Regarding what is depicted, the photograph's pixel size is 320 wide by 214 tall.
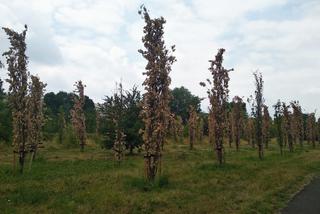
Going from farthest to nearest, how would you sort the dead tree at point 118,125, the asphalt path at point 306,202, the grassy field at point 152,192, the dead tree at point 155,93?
the dead tree at point 118,125
the dead tree at point 155,93
the asphalt path at point 306,202
the grassy field at point 152,192

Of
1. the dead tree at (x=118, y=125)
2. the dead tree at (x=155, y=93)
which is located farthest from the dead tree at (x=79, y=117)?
the dead tree at (x=155, y=93)

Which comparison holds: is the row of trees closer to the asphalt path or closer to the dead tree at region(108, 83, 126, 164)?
the dead tree at region(108, 83, 126, 164)

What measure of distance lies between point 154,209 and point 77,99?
3553 cm

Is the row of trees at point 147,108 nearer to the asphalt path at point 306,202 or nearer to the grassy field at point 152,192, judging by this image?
the grassy field at point 152,192

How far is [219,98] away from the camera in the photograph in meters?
31.2

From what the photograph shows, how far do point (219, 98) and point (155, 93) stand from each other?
11.5 metres

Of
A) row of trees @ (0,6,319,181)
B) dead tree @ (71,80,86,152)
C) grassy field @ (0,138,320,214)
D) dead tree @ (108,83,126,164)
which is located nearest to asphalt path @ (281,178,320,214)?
grassy field @ (0,138,320,214)

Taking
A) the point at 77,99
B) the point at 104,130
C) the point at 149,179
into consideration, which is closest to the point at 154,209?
the point at 149,179

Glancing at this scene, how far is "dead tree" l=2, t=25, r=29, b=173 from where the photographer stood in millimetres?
25781

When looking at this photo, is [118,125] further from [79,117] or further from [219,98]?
[79,117]

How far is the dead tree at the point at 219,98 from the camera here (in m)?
30.5

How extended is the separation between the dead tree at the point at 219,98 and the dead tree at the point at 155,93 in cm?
1037

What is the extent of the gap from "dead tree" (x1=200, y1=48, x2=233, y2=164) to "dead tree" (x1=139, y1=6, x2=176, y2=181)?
408 inches

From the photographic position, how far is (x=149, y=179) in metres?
20.2
